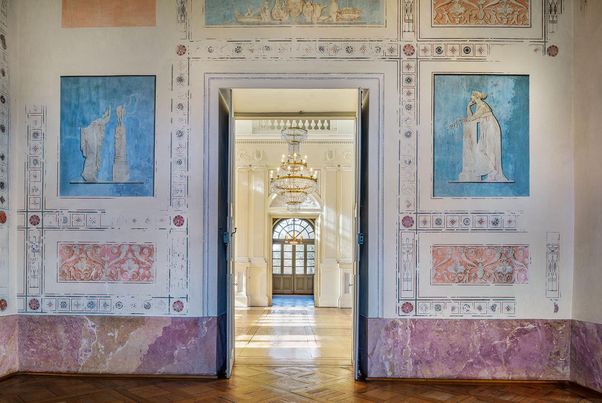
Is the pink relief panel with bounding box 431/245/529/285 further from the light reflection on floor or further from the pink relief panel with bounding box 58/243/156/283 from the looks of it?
the pink relief panel with bounding box 58/243/156/283

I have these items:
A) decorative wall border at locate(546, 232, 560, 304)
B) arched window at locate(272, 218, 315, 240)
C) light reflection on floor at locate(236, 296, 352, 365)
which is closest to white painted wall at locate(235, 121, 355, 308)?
light reflection on floor at locate(236, 296, 352, 365)

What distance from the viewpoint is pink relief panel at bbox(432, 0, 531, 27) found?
14.8 ft

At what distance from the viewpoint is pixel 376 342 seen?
4430 millimetres

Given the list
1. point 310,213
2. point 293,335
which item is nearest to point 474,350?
point 293,335

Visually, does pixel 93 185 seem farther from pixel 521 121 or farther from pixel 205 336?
pixel 521 121

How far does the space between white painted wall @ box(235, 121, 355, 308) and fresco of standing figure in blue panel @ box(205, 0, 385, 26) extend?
663 centimetres

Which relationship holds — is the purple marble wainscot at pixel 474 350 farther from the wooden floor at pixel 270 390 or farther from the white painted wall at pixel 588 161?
the white painted wall at pixel 588 161

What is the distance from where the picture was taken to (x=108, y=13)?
4.60 meters

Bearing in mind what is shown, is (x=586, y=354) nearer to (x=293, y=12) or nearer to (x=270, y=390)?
(x=270, y=390)

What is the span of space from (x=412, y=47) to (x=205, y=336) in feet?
→ 11.2

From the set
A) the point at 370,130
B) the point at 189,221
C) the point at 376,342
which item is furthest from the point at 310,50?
the point at 376,342

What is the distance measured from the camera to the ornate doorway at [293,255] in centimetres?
1310

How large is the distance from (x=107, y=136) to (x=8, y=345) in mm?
2162

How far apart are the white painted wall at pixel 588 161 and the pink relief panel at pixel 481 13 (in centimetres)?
51
